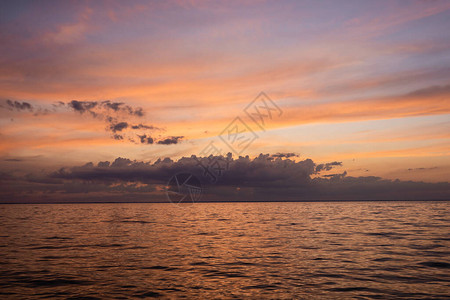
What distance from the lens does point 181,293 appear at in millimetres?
17719

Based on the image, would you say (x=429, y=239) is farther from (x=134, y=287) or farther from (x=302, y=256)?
(x=134, y=287)

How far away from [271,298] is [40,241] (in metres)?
31.3

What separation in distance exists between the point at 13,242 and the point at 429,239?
45.0 meters

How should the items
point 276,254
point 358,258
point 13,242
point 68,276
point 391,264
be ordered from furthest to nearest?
point 13,242 → point 276,254 → point 358,258 → point 391,264 → point 68,276

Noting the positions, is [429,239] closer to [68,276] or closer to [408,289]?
[408,289]

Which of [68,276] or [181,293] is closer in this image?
[181,293]

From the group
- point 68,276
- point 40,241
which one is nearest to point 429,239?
point 68,276

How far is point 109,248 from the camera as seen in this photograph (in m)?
32.6

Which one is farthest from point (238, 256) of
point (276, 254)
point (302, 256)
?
point (302, 256)

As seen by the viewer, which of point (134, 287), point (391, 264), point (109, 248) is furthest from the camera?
point (109, 248)

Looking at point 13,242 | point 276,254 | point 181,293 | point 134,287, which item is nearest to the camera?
point 181,293

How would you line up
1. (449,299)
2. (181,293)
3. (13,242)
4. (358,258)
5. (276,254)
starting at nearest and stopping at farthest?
(449,299), (181,293), (358,258), (276,254), (13,242)

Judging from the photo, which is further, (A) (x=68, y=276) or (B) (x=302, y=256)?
(B) (x=302, y=256)

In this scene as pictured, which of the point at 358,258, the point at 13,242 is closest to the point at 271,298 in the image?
the point at 358,258
